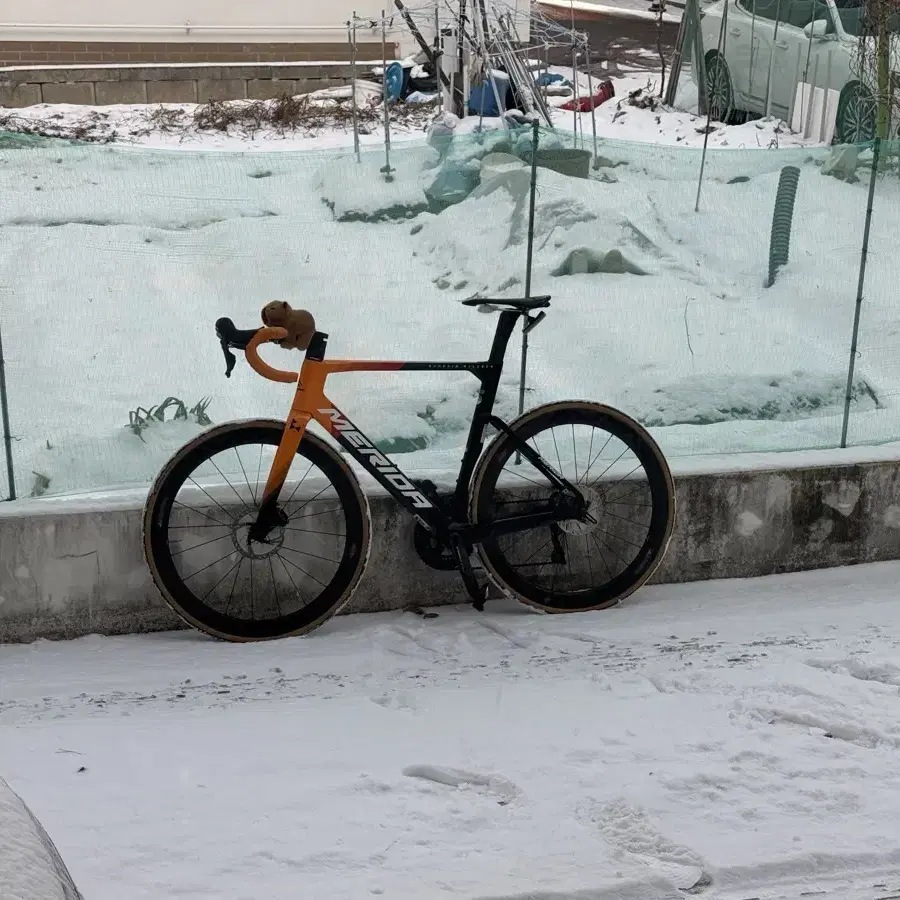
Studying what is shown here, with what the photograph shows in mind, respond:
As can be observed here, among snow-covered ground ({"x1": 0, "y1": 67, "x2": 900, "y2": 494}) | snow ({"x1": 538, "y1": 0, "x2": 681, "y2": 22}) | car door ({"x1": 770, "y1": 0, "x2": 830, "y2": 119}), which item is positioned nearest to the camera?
snow-covered ground ({"x1": 0, "y1": 67, "x2": 900, "y2": 494})

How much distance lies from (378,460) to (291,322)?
605 mm

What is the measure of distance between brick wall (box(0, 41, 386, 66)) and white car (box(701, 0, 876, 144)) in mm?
5131

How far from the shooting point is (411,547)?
5137mm

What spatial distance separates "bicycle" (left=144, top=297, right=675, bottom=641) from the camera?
4762 mm

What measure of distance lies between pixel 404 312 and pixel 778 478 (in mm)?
1871

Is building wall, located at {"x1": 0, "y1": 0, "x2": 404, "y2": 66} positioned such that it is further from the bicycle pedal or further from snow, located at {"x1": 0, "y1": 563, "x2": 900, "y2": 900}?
snow, located at {"x1": 0, "y1": 563, "x2": 900, "y2": 900}

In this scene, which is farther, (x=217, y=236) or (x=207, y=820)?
(x=217, y=236)

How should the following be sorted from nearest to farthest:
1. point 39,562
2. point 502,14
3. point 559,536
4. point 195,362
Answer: point 39,562 → point 559,536 → point 195,362 → point 502,14

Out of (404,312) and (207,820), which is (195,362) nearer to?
(404,312)

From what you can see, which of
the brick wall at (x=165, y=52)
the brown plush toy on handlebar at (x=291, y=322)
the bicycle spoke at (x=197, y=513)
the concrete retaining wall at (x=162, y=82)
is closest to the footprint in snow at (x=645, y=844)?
the bicycle spoke at (x=197, y=513)

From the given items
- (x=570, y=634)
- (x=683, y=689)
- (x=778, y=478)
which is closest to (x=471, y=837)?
(x=683, y=689)

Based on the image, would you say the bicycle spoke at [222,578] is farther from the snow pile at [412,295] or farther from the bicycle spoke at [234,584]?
the snow pile at [412,295]

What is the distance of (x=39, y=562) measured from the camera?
4.76 m

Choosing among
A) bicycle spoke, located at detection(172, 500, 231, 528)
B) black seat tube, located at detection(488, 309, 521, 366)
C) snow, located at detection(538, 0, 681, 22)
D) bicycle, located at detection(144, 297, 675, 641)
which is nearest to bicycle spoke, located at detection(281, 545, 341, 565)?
bicycle, located at detection(144, 297, 675, 641)
